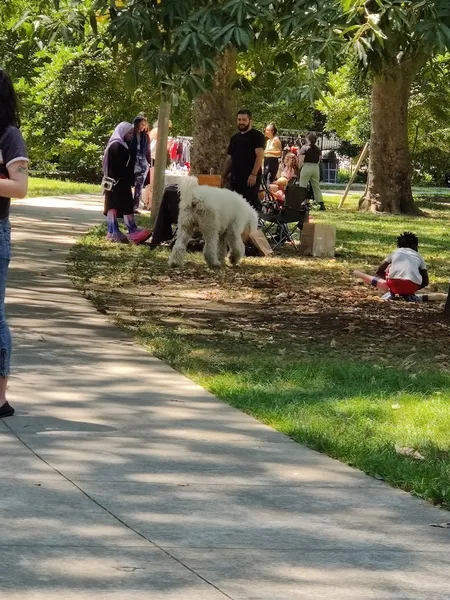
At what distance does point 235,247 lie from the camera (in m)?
15.9

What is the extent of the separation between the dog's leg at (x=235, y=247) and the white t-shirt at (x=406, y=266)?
2.82 metres

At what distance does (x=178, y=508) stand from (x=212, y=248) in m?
10.1

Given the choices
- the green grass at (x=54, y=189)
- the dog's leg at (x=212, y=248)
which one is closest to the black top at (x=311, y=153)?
the green grass at (x=54, y=189)

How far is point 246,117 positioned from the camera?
667 inches

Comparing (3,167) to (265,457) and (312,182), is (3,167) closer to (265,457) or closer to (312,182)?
(265,457)

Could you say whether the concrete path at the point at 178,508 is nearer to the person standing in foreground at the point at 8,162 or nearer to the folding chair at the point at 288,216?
the person standing in foreground at the point at 8,162

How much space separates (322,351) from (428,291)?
474 cm

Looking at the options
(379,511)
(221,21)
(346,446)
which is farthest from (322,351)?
(379,511)

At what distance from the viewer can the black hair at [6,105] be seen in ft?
22.6

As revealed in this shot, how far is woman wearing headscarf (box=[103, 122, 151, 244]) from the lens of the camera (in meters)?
17.8

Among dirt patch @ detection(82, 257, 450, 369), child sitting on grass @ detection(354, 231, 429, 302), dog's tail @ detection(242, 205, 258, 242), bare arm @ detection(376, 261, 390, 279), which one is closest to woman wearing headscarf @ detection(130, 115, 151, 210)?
dog's tail @ detection(242, 205, 258, 242)

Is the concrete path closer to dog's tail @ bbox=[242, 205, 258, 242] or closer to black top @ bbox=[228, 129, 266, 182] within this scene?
dog's tail @ bbox=[242, 205, 258, 242]

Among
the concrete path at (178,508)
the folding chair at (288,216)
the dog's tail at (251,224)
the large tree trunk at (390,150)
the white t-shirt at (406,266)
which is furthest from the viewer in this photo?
the large tree trunk at (390,150)

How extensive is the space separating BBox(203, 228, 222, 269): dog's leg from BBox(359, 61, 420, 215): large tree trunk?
15.6m
